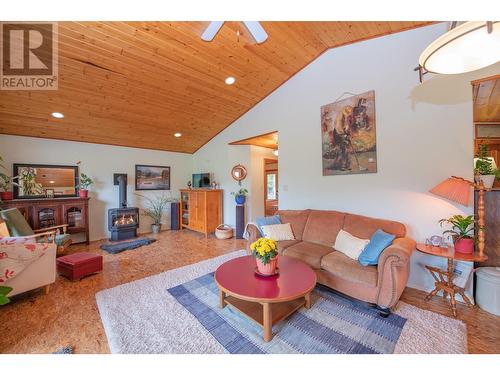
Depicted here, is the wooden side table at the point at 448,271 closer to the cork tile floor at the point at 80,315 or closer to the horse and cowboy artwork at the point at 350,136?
the cork tile floor at the point at 80,315

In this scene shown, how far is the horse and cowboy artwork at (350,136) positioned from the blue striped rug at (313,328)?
1873mm

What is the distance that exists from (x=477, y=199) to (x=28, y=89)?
599cm

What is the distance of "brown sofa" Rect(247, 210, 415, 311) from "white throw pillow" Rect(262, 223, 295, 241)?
114mm

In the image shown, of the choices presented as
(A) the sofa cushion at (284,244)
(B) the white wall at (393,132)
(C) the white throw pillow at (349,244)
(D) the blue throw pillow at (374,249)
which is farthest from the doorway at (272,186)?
(D) the blue throw pillow at (374,249)

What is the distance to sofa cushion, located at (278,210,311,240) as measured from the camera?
3.31 m

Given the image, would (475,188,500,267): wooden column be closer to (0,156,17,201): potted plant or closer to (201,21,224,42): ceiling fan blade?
(201,21,224,42): ceiling fan blade

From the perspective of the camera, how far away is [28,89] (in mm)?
2990

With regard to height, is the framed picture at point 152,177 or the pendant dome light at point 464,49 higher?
the pendant dome light at point 464,49

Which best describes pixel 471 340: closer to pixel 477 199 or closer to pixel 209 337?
pixel 477 199

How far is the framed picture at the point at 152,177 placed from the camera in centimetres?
548

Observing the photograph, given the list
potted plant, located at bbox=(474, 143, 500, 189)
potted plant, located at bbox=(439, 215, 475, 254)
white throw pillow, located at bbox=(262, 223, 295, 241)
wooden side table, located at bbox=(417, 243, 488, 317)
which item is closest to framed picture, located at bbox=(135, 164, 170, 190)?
white throw pillow, located at bbox=(262, 223, 295, 241)

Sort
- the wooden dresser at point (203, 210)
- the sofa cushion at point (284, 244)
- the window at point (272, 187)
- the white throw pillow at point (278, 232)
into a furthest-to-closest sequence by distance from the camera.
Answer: the window at point (272, 187) → the wooden dresser at point (203, 210) → the white throw pillow at point (278, 232) → the sofa cushion at point (284, 244)
